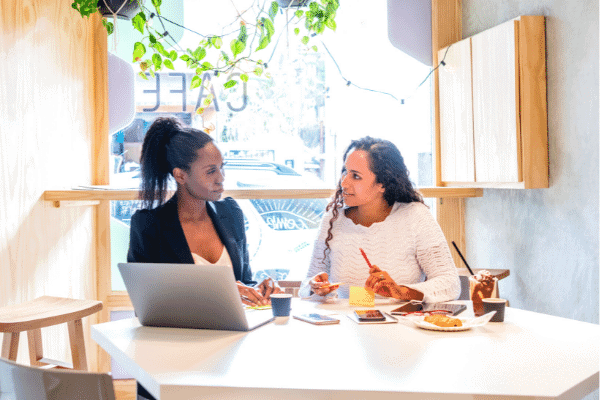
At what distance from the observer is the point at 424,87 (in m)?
3.51

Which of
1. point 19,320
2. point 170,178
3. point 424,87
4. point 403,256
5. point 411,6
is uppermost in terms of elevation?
point 411,6

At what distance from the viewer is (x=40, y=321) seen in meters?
2.04

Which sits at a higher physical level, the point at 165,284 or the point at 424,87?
the point at 424,87

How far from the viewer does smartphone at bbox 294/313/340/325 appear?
59.4 inches

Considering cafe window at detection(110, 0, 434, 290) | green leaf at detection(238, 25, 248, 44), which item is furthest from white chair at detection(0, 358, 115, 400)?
cafe window at detection(110, 0, 434, 290)

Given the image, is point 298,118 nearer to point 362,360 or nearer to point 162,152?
point 162,152

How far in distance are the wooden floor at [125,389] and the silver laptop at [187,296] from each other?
1.82 meters

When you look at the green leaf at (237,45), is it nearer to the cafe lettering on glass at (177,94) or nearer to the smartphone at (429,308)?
the cafe lettering on glass at (177,94)

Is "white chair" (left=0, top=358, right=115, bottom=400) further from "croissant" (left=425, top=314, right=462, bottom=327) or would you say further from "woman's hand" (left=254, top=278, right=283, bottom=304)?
"woman's hand" (left=254, top=278, right=283, bottom=304)

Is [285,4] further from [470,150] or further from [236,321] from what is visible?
[236,321]

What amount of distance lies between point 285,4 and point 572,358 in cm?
190

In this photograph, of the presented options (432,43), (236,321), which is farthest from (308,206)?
(236,321)

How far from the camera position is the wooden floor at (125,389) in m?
3.12

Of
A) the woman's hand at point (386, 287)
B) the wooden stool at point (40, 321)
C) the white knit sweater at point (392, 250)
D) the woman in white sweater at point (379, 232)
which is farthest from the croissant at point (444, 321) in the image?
the wooden stool at point (40, 321)
